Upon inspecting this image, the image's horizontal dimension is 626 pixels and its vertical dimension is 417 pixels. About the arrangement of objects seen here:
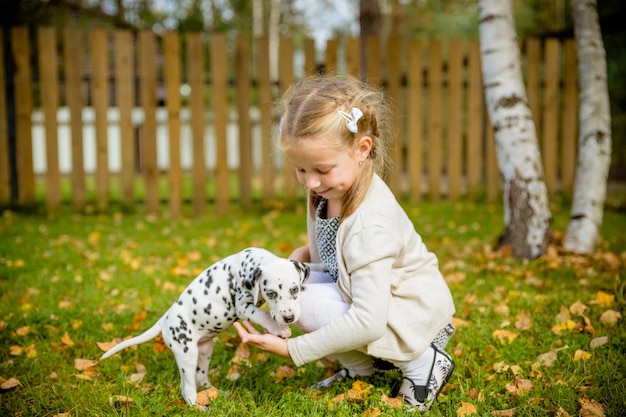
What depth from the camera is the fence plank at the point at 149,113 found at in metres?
7.93

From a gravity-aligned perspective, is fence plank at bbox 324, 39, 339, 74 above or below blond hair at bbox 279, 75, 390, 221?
above

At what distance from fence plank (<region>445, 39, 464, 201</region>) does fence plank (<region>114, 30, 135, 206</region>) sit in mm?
4422

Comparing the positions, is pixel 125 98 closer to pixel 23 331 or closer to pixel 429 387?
pixel 23 331

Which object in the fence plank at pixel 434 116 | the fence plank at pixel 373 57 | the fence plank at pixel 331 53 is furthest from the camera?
the fence plank at pixel 434 116

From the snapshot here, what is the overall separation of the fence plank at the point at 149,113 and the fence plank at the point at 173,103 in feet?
0.60

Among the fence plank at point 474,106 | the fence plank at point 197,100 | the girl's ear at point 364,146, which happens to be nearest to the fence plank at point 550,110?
the fence plank at point 474,106

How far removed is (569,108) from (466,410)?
285 inches

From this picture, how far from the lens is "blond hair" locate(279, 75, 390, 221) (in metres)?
2.56

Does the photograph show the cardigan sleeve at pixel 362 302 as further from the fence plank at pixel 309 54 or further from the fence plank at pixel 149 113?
the fence plank at pixel 149 113

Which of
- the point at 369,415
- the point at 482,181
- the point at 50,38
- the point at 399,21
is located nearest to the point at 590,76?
the point at 482,181

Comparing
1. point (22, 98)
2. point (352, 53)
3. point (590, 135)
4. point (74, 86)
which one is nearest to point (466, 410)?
point (590, 135)

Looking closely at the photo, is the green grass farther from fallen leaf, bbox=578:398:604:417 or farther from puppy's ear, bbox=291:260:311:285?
puppy's ear, bbox=291:260:311:285

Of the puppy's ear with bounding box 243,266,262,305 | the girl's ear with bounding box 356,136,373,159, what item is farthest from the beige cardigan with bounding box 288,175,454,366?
the puppy's ear with bounding box 243,266,262,305

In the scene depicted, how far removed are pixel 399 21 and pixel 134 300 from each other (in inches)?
874
